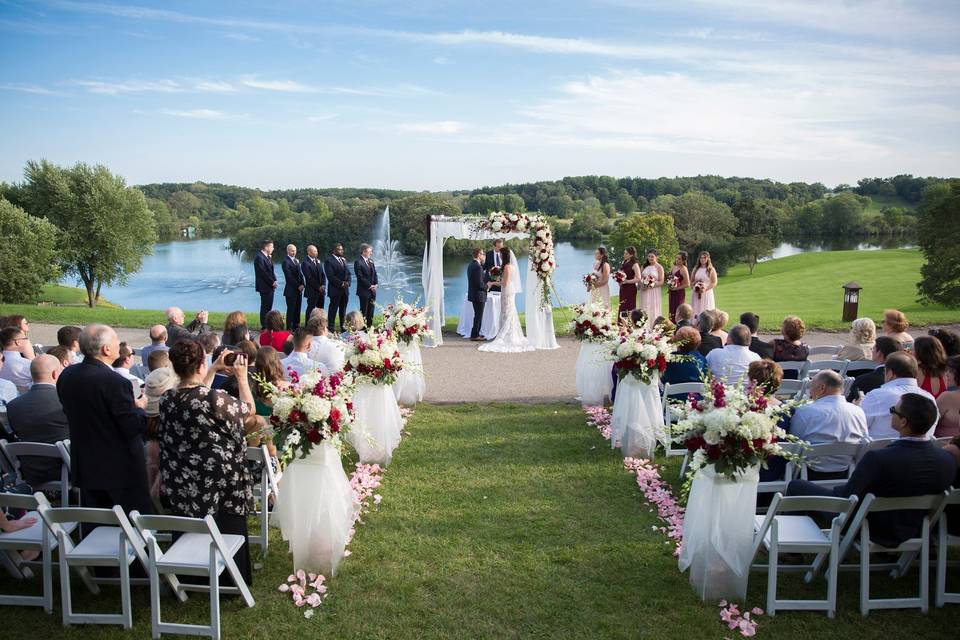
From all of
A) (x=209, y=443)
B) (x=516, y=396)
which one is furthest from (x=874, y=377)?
(x=209, y=443)

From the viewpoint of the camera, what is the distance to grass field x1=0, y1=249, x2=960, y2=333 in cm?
1891

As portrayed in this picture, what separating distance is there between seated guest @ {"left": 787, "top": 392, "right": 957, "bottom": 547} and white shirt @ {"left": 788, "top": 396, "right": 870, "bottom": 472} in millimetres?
931

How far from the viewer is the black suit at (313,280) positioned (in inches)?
645

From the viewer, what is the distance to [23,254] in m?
28.1

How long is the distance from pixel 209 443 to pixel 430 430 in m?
4.90

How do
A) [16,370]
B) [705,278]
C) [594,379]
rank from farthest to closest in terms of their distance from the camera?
[705,278] < [594,379] < [16,370]

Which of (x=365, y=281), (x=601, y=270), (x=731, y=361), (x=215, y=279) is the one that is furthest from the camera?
(x=215, y=279)

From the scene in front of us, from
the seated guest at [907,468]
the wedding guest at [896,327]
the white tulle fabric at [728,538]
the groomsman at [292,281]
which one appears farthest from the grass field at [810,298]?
the seated guest at [907,468]

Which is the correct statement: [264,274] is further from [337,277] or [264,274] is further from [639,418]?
[639,418]

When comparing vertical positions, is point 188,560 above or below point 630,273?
below

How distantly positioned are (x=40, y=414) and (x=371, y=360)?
3.39 metres

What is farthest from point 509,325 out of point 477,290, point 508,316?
point 477,290

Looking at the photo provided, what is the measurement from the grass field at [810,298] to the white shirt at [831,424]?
618 centimetres

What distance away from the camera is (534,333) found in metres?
15.4
